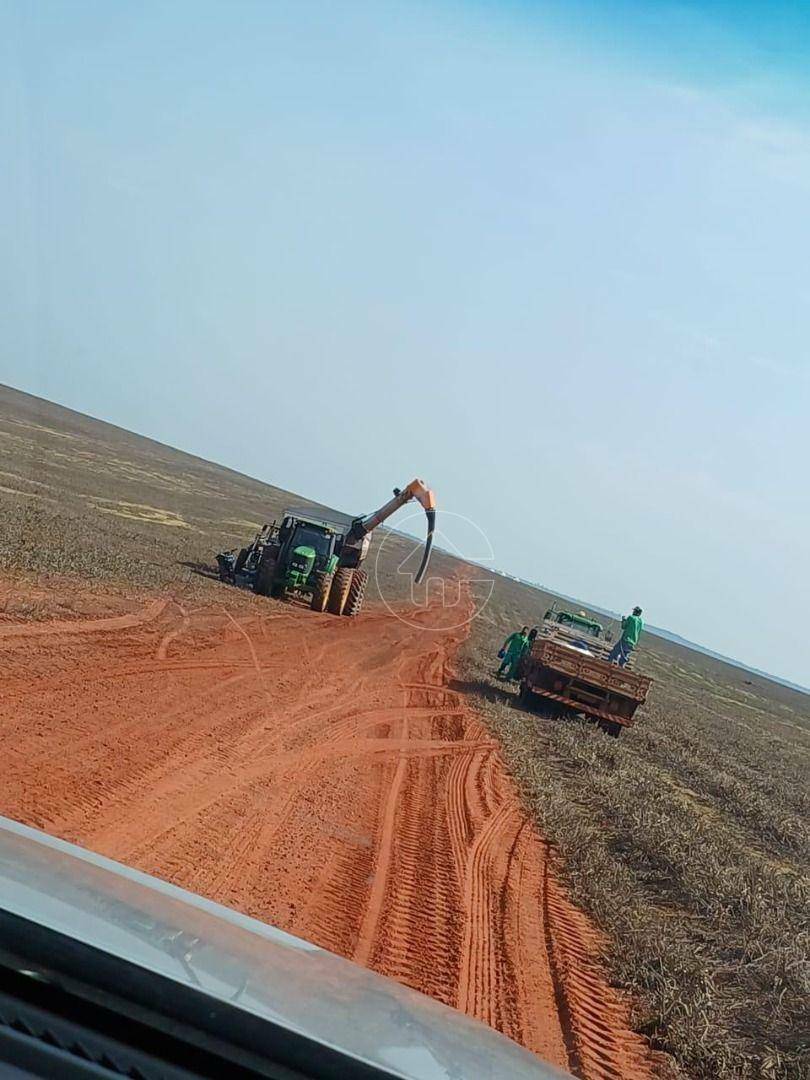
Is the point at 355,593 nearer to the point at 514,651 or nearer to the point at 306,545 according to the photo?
the point at 306,545

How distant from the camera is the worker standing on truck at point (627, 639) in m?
21.0

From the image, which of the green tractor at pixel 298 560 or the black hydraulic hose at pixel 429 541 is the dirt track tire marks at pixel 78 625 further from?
the green tractor at pixel 298 560

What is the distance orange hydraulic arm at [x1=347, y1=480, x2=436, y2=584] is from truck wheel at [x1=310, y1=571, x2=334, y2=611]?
191 cm

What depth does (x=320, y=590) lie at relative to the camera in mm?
25812

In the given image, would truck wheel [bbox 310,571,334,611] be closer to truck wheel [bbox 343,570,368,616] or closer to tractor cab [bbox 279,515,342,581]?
tractor cab [bbox 279,515,342,581]

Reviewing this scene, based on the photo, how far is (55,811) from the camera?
6.59 m

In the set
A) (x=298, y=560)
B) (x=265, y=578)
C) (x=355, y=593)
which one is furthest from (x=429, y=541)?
(x=355, y=593)

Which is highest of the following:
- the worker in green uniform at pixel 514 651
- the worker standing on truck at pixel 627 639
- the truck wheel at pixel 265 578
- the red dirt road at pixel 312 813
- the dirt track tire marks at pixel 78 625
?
the worker standing on truck at pixel 627 639

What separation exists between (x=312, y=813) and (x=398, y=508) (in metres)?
17.7

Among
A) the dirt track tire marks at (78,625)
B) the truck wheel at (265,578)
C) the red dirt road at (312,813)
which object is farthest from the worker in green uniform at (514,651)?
the dirt track tire marks at (78,625)

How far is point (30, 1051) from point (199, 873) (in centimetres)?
431

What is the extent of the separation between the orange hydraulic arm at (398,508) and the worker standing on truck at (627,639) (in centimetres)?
430

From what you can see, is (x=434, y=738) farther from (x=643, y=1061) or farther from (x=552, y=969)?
(x=643, y=1061)

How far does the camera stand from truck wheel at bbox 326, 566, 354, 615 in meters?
26.7
